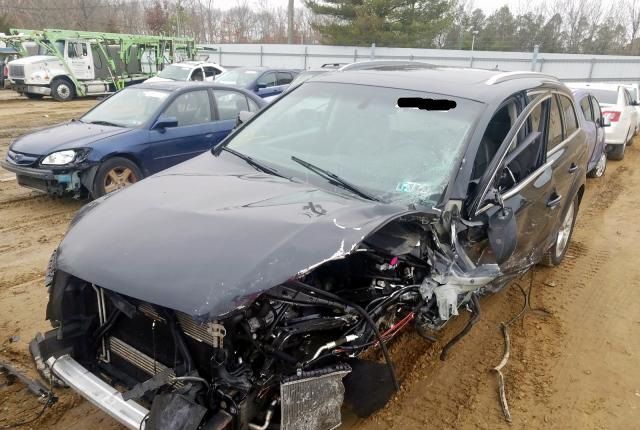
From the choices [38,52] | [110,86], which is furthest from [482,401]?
[38,52]

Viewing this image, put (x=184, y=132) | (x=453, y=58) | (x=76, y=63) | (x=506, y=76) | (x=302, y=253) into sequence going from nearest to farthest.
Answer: (x=302, y=253), (x=506, y=76), (x=184, y=132), (x=76, y=63), (x=453, y=58)

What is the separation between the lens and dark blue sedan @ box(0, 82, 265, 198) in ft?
20.3

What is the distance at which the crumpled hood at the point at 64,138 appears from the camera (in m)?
6.23

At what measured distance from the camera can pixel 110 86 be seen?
72.4 ft

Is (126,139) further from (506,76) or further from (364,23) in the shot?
(364,23)

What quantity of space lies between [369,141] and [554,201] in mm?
1838

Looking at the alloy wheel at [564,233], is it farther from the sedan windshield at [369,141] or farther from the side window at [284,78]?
the side window at [284,78]

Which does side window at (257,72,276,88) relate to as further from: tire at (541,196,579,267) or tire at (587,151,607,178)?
tire at (541,196,579,267)

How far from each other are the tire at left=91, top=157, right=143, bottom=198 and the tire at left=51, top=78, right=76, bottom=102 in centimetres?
1626

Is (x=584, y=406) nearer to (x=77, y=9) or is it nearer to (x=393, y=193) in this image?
(x=393, y=193)

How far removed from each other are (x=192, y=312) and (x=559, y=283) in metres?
4.11

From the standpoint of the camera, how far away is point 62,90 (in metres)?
20.3

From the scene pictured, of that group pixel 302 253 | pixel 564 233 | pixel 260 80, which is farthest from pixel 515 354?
pixel 260 80

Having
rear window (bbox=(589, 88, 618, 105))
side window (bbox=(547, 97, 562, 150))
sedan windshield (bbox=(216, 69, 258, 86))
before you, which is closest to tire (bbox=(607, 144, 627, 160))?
rear window (bbox=(589, 88, 618, 105))
